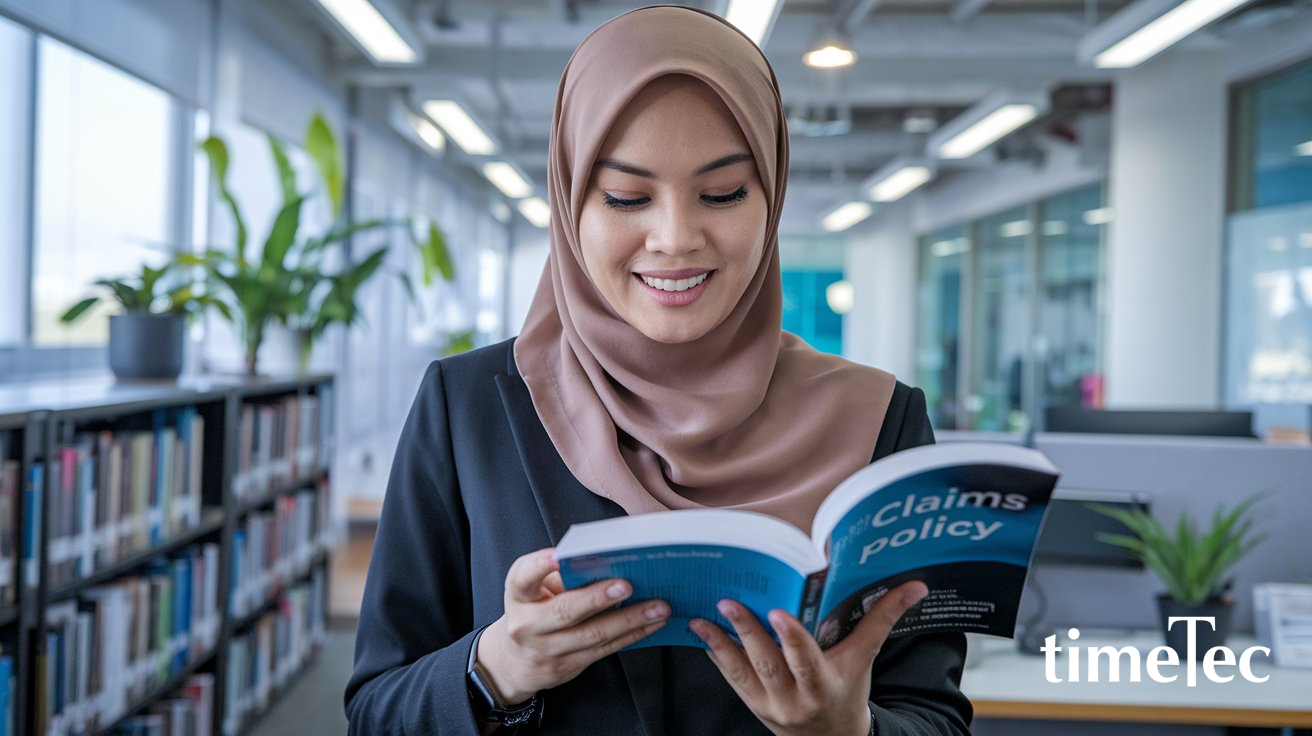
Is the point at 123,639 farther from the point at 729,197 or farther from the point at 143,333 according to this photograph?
the point at 729,197

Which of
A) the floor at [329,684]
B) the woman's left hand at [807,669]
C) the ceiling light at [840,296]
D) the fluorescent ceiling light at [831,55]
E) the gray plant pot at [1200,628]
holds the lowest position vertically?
the floor at [329,684]

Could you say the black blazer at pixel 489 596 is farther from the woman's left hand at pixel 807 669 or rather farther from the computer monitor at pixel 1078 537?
the computer monitor at pixel 1078 537

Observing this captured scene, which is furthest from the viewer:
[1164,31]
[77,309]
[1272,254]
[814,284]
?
[814,284]

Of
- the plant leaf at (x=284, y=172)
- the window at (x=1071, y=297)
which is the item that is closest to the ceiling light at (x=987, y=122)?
the window at (x=1071, y=297)

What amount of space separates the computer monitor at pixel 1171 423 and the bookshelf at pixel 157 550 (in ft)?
7.96

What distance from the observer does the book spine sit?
2.45 ft

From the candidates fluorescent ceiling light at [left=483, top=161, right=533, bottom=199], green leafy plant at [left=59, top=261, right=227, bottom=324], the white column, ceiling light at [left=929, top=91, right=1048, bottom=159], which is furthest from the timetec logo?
the white column

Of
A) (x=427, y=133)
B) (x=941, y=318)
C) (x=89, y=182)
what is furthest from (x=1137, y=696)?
(x=941, y=318)

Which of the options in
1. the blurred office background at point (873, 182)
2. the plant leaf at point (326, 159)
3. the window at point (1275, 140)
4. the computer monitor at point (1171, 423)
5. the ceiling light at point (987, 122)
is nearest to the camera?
the computer monitor at point (1171, 423)

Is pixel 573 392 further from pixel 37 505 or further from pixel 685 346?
pixel 37 505

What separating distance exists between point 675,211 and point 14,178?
2950mm

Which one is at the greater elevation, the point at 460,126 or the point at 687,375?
the point at 460,126

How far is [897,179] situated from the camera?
788 centimetres

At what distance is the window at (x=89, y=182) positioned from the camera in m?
3.37
